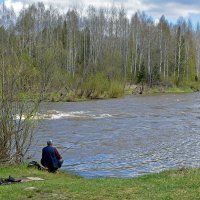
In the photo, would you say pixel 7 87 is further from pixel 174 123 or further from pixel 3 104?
pixel 174 123

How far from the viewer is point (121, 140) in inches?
1042

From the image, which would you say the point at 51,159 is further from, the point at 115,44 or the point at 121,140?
the point at 115,44

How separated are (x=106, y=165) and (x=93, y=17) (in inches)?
2966

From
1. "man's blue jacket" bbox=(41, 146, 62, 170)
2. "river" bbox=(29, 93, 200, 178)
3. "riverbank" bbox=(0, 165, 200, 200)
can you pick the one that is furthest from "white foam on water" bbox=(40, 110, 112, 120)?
"riverbank" bbox=(0, 165, 200, 200)

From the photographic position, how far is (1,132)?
54.3ft

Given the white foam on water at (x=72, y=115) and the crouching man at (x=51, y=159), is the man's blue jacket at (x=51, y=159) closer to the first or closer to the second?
the crouching man at (x=51, y=159)

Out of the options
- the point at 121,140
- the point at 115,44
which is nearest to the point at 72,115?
the point at 121,140

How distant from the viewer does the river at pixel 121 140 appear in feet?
64.3

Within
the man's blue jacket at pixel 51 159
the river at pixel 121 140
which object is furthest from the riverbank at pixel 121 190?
the river at pixel 121 140

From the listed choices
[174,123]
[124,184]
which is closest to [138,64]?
[174,123]

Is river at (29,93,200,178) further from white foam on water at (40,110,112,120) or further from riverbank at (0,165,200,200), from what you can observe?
riverbank at (0,165,200,200)

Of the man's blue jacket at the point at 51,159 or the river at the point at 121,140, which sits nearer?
the man's blue jacket at the point at 51,159

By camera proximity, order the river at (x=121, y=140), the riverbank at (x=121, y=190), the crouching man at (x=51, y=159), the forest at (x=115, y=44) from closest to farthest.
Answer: the riverbank at (x=121, y=190) → the crouching man at (x=51, y=159) → the river at (x=121, y=140) → the forest at (x=115, y=44)

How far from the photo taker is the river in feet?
64.3
